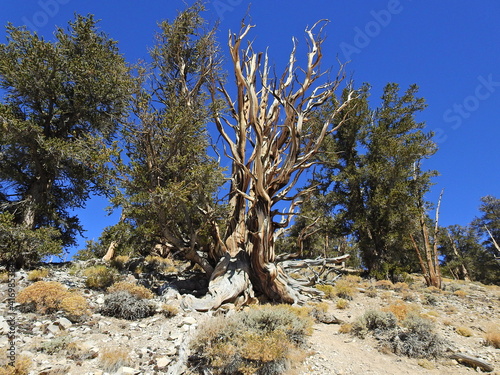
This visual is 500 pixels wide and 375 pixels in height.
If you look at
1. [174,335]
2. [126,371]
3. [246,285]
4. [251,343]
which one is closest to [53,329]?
[126,371]

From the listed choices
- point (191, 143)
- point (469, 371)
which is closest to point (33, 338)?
point (191, 143)

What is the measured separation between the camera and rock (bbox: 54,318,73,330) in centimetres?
557

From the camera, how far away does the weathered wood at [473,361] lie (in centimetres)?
490

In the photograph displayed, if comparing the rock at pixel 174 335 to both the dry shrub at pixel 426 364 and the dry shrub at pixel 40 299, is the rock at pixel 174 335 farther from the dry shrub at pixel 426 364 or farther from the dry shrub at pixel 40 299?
the dry shrub at pixel 426 364

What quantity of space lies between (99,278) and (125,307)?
2573 millimetres

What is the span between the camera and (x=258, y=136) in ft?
31.3

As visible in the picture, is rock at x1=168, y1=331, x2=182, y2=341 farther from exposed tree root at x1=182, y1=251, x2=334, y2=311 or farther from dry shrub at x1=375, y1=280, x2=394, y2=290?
dry shrub at x1=375, y1=280, x2=394, y2=290

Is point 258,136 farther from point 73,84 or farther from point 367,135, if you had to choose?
point 367,135

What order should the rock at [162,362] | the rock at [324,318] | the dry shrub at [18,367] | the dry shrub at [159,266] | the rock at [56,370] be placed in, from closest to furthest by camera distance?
the dry shrub at [18,367], the rock at [56,370], the rock at [162,362], the rock at [324,318], the dry shrub at [159,266]

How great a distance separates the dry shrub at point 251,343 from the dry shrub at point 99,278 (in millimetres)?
4687

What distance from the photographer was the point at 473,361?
16.6ft

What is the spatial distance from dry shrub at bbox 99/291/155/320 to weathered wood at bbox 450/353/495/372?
6.30m

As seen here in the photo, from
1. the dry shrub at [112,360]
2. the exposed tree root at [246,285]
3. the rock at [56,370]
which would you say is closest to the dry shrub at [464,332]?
the exposed tree root at [246,285]

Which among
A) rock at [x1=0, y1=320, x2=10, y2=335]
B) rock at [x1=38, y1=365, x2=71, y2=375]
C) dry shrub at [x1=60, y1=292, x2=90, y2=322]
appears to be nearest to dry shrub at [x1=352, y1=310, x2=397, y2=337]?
rock at [x1=38, y1=365, x2=71, y2=375]
